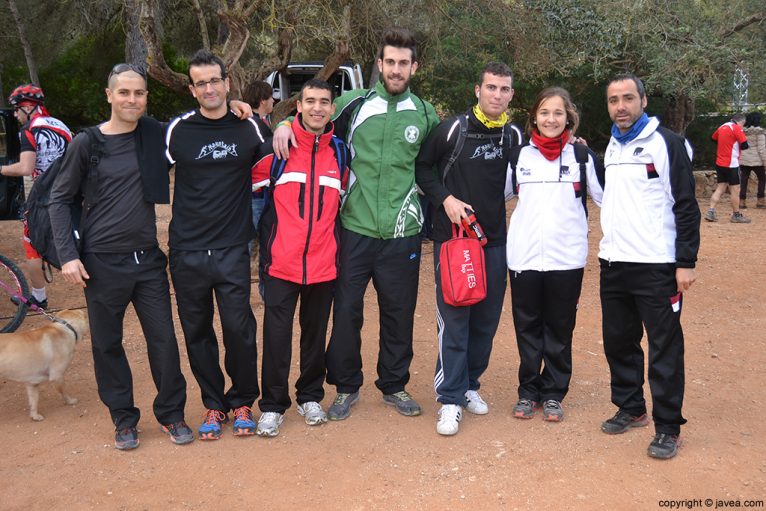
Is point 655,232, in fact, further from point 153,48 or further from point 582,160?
point 153,48

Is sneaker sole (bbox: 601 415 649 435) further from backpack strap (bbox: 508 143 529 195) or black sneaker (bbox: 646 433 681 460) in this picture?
backpack strap (bbox: 508 143 529 195)

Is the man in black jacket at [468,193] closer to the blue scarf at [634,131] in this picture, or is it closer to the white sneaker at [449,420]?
the white sneaker at [449,420]

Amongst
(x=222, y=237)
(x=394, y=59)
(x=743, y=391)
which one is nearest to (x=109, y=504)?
(x=222, y=237)

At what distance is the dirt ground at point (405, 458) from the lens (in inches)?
148

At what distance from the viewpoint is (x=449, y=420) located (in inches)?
177

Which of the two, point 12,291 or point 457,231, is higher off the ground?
point 457,231

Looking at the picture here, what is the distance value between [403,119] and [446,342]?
1.36 metres

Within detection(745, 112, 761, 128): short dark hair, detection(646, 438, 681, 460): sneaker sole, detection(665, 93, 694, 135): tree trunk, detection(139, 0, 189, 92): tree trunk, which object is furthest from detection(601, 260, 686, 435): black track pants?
detection(665, 93, 694, 135): tree trunk

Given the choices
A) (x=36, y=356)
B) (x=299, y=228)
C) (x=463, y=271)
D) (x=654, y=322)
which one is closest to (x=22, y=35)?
(x=36, y=356)

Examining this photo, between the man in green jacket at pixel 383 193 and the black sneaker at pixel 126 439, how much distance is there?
49.9 inches

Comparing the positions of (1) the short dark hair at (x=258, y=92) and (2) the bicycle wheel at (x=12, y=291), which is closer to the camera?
(2) the bicycle wheel at (x=12, y=291)

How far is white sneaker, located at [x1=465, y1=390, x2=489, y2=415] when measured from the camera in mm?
4777

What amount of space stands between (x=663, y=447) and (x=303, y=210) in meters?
2.37

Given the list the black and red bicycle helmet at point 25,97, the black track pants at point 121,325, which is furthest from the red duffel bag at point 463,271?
the black and red bicycle helmet at point 25,97
